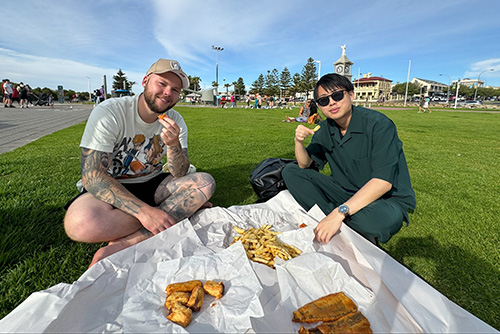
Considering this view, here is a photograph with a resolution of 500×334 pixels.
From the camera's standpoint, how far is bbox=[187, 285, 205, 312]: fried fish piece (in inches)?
61.9

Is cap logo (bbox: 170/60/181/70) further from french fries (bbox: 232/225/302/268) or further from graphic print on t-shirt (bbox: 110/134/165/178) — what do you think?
french fries (bbox: 232/225/302/268)

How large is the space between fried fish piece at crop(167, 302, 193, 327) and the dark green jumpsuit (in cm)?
152

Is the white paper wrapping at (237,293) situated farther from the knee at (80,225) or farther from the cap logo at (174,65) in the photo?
the cap logo at (174,65)

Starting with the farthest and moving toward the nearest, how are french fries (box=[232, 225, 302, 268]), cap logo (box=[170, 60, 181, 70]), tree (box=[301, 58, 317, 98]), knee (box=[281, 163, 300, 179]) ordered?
tree (box=[301, 58, 317, 98]) → knee (box=[281, 163, 300, 179]) → cap logo (box=[170, 60, 181, 70]) → french fries (box=[232, 225, 302, 268])

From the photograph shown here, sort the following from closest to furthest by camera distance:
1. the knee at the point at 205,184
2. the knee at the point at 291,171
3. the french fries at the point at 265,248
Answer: the french fries at the point at 265,248
the knee at the point at 205,184
the knee at the point at 291,171

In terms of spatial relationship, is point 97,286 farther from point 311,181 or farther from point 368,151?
point 368,151

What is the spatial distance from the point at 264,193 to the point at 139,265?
6.46 feet

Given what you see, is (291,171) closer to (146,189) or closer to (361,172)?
(361,172)

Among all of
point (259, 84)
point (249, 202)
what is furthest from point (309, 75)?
point (249, 202)

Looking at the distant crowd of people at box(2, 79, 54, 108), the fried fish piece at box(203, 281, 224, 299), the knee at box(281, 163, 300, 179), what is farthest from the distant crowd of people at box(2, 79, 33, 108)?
the fried fish piece at box(203, 281, 224, 299)

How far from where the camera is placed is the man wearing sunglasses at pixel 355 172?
7.35 ft

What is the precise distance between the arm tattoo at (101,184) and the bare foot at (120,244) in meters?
0.26

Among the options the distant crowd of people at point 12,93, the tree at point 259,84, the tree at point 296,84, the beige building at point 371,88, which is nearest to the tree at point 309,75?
the tree at point 296,84

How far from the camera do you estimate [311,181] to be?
9.82 ft
